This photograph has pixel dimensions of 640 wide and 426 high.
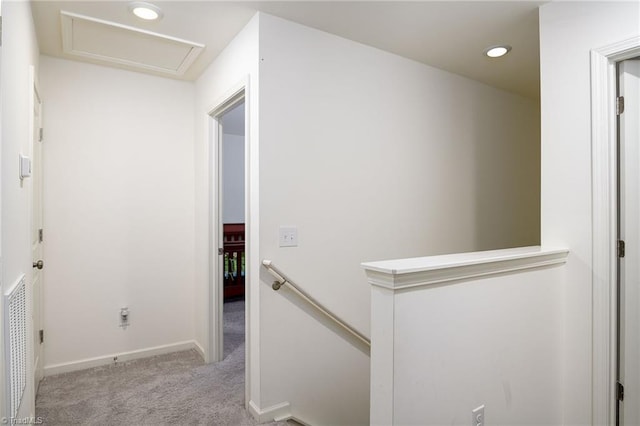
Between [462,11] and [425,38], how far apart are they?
358 millimetres

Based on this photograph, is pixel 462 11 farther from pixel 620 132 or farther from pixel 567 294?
pixel 567 294

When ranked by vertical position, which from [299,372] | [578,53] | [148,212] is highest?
[578,53]

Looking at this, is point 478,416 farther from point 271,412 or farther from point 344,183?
point 344,183

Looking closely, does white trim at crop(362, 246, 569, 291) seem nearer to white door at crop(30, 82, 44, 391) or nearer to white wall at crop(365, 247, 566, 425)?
white wall at crop(365, 247, 566, 425)

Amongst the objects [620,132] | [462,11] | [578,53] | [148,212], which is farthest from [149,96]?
[620,132]

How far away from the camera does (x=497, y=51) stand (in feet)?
9.06

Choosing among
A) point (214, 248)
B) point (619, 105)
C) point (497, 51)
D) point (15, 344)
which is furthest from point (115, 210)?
point (619, 105)

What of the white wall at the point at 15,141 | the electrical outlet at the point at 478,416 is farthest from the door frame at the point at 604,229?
the white wall at the point at 15,141

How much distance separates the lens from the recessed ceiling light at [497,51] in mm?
2707

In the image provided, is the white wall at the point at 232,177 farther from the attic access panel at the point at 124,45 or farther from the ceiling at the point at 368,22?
the ceiling at the point at 368,22

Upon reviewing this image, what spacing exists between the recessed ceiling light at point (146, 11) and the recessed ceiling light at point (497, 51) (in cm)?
224

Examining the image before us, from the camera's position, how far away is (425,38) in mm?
2568

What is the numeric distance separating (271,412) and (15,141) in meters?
1.89

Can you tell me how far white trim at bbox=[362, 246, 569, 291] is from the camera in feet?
4.71
